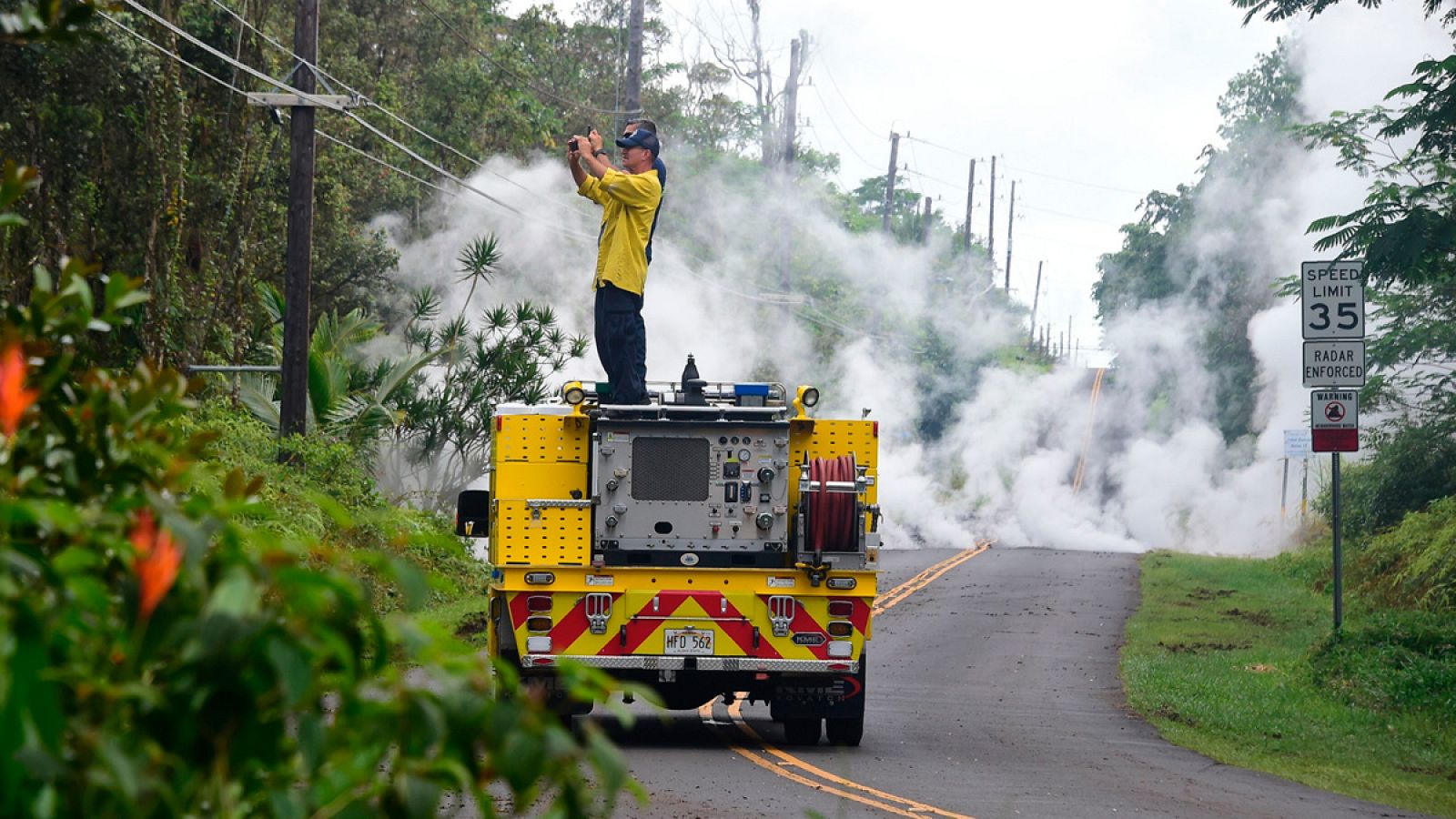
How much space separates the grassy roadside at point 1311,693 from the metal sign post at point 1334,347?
1.52 metres

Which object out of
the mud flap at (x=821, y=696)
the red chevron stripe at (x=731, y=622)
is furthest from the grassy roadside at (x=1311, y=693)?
the red chevron stripe at (x=731, y=622)

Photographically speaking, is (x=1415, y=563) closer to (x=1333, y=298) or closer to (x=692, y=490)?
(x=1333, y=298)

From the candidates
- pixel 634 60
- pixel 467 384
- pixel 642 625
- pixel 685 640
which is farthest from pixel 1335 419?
pixel 634 60

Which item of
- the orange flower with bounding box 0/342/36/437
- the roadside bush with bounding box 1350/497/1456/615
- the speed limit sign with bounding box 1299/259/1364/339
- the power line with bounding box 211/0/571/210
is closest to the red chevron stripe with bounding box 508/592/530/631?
the speed limit sign with bounding box 1299/259/1364/339

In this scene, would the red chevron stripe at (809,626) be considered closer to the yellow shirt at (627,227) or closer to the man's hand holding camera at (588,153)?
the yellow shirt at (627,227)

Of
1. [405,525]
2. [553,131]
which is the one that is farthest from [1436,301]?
[553,131]

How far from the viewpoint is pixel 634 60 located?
112 ft

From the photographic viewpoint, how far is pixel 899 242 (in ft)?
262

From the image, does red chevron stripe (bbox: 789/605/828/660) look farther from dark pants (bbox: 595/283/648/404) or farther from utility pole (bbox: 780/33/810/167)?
utility pole (bbox: 780/33/810/167)

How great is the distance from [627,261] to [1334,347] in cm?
781

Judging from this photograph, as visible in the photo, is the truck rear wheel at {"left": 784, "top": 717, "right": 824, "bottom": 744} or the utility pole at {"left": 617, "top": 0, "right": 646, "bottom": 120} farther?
the utility pole at {"left": 617, "top": 0, "right": 646, "bottom": 120}

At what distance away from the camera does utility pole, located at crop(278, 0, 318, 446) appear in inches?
850

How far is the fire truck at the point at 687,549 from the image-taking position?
11867 mm

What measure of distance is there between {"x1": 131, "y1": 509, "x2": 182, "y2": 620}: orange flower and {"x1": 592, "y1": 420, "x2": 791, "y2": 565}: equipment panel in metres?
10.00
